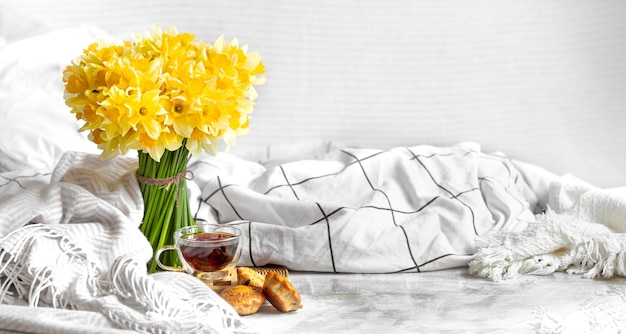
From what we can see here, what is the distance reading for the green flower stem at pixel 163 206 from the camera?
146cm

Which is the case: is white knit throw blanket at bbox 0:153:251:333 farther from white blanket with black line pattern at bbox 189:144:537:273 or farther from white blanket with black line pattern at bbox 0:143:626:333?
white blanket with black line pattern at bbox 189:144:537:273

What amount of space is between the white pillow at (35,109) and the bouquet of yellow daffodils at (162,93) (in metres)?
0.56

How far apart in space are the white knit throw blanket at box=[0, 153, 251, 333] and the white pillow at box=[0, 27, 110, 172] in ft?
1.06

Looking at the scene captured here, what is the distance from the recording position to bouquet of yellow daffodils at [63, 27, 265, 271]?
1.31m

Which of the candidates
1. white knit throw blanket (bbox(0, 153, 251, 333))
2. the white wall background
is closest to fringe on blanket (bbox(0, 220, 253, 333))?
white knit throw blanket (bbox(0, 153, 251, 333))

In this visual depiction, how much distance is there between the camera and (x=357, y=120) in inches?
98.3

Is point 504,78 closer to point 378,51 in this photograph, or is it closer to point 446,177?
point 378,51

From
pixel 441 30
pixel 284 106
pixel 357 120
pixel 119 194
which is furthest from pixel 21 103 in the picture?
pixel 441 30

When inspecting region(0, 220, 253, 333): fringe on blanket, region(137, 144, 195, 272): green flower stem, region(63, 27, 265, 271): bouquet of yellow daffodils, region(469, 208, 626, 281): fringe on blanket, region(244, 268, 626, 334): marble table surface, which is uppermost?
region(63, 27, 265, 271): bouquet of yellow daffodils

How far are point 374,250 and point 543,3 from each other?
1.11m

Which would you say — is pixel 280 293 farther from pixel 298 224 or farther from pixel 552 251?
pixel 552 251

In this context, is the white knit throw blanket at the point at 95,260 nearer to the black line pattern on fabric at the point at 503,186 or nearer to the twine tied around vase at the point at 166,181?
the twine tied around vase at the point at 166,181

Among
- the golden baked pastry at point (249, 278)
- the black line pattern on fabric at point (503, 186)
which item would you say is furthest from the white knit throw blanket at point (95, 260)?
the black line pattern on fabric at point (503, 186)

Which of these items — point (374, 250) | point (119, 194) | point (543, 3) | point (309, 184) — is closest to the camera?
point (119, 194)
